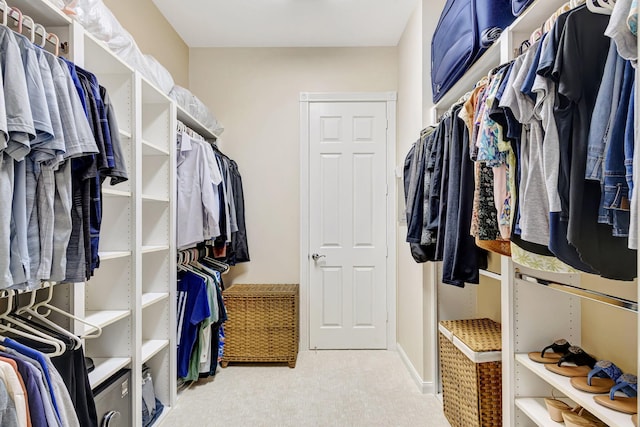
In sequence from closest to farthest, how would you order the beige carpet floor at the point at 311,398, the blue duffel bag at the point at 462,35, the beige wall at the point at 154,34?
1. the blue duffel bag at the point at 462,35
2. the beige carpet floor at the point at 311,398
3. the beige wall at the point at 154,34

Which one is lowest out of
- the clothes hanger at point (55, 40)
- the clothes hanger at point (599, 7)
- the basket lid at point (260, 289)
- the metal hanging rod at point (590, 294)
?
the basket lid at point (260, 289)

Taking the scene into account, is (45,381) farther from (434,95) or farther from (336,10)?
(336,10)

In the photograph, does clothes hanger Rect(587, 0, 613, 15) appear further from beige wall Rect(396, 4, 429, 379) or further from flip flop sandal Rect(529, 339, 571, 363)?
beige wall Rect(396, 4, 429, 379)

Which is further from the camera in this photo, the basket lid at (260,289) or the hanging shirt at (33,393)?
the basket lid at (260,289)

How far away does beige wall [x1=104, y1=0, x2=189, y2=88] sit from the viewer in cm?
260

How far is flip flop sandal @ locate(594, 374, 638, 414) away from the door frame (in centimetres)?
237

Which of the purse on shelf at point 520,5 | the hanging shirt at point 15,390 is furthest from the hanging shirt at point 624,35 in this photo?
the hanging shirt at point 15,390

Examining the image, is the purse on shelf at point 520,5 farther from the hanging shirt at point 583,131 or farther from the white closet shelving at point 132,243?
the white closet shelving at point 132,243

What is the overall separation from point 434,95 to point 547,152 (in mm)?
1683

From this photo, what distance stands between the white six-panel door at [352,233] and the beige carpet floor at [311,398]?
16.9 inches

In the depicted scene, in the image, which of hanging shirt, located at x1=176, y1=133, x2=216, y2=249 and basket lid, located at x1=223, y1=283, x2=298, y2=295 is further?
basket lid, located at x1=223, y1=283, x2=298, y2=295

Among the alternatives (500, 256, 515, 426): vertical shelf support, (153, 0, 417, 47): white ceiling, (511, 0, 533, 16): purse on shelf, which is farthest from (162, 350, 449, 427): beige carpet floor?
(153, 0, 417, 47): white ceiling

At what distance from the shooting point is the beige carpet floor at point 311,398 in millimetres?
2385

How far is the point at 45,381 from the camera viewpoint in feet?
3.84
